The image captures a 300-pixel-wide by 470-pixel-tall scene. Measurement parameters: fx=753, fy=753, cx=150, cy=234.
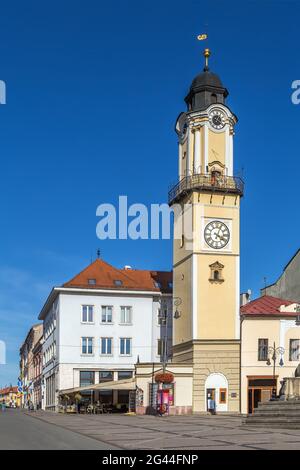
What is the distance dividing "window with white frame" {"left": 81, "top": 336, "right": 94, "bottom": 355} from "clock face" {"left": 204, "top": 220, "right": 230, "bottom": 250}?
742 inches

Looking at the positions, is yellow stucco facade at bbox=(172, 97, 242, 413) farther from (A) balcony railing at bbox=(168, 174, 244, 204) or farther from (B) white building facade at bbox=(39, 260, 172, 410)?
(B) white building facade at bbox=(39, 260, 172, 410)

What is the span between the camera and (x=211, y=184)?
5656 centimetres

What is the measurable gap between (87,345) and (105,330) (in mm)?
2200

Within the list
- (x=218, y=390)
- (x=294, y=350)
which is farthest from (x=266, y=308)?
(x=218, y=390)

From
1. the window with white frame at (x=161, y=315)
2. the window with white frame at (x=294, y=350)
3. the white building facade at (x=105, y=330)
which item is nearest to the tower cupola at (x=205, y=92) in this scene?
the window with white frame at (x=294, y=350)

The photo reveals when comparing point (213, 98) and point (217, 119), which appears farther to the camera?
point (213, 98)

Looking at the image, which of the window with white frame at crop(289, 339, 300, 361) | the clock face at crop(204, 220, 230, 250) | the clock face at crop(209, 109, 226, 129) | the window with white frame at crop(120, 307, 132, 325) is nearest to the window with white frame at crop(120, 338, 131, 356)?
the window with white frame at crop(120, 307, 132, 325)

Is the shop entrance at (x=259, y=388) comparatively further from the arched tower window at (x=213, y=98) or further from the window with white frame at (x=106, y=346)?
the arched tower window at (x=213, y=98)

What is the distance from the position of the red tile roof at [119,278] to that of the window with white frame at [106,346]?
Result: 4.91 m

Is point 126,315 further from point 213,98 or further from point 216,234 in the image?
point 213,98

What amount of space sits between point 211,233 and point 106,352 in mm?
19368

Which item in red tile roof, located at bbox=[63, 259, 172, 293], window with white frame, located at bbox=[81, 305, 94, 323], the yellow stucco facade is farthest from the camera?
red tile roof, located at bbox=[63, 259, 172, 293]

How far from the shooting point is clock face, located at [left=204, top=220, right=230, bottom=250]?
5584 cm
